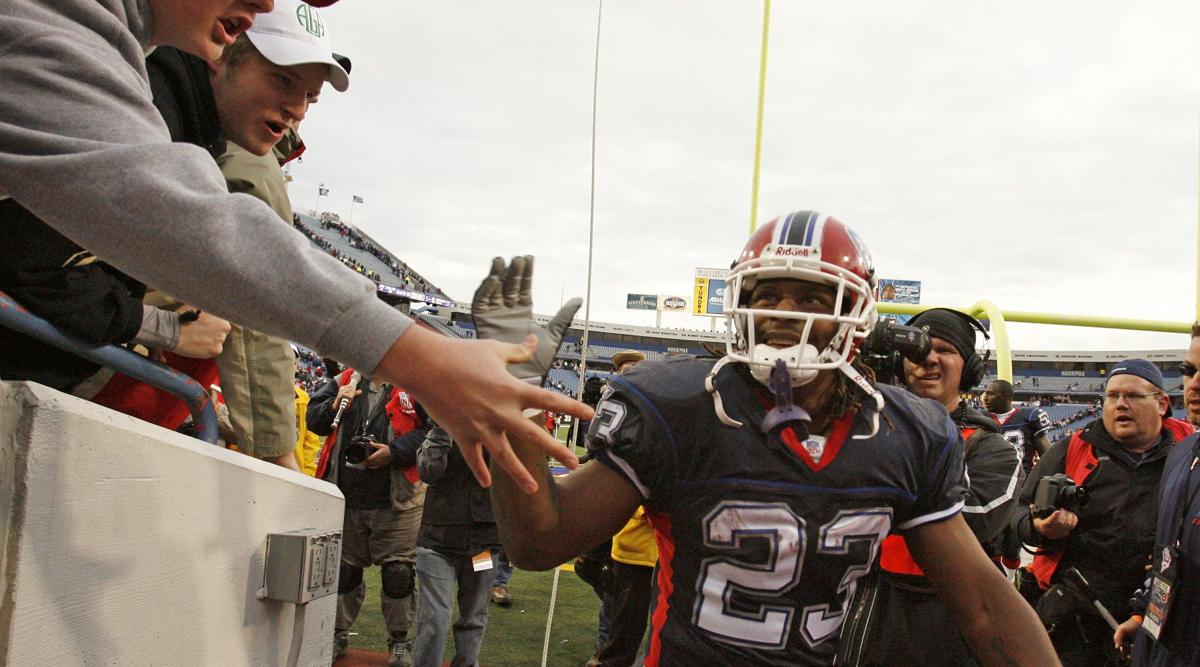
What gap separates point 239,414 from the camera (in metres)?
1.87

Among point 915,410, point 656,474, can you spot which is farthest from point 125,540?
point 915,410

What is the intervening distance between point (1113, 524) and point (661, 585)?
2.97 m

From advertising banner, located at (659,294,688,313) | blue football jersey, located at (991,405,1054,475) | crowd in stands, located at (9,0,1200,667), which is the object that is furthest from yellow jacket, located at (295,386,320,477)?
advertising banner, located at (659,294,688,313)

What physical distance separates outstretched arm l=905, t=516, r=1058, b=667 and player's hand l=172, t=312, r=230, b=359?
1.59 m

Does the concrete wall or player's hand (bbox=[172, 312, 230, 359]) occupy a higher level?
player's hand (bbox=[172, 312, 230, 359])

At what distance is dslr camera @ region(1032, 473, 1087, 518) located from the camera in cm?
369

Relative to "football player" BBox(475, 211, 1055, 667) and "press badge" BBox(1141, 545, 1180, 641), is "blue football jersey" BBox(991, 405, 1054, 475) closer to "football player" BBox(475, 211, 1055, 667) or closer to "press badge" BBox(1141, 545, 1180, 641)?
"press badge" BBox(1141, 545, 1180, 641)

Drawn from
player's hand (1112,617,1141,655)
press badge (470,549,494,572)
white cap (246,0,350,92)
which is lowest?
press badge (470,549,494,572)

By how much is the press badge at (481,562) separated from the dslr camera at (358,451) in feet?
3.06

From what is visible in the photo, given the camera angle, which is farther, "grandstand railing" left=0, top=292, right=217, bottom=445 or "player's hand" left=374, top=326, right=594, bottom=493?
"grandstand railing" left=0, top=292, right=217, bottom=445

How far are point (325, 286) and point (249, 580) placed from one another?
70cm

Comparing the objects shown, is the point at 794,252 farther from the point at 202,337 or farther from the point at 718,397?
the point at 202,337

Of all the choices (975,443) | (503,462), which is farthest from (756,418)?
(975,443)

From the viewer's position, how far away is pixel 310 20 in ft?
6.36
